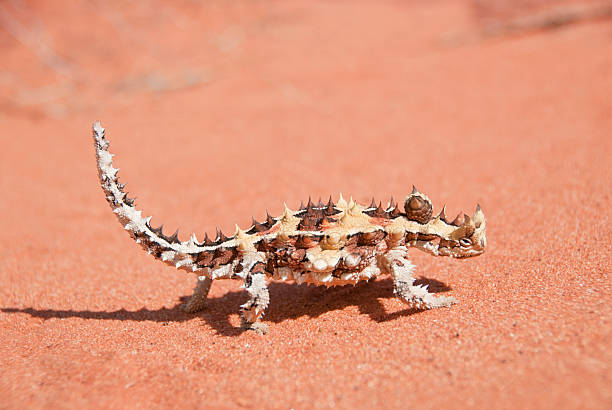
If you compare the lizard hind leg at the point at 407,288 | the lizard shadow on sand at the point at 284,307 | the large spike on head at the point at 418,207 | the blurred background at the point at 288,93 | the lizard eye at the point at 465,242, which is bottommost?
the lizard shadow on sand at the point at 284,307

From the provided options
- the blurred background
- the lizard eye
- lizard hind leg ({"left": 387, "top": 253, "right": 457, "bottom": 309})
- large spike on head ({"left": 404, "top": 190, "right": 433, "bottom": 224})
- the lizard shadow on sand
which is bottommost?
the lizard shadow on sand

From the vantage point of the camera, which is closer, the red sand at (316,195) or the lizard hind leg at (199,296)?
the red sand at (316,195)

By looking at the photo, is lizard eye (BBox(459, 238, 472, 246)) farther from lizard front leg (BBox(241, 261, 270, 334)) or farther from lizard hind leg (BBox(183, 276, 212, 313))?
lizard hind leg (BBox(183, 276, 212, 313))

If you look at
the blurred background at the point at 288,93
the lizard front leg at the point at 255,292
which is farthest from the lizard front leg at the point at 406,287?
the blurred background at the point at 288,93

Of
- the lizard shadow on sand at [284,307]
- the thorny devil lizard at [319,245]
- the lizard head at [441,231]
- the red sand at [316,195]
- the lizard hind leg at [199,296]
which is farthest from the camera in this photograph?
the lizard hind leg at [199,296]

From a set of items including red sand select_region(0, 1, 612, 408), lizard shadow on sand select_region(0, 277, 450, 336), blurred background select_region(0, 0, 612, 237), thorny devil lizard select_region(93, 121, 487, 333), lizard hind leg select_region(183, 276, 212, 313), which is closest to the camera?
red sand select_region(0, 1, 612, 408)

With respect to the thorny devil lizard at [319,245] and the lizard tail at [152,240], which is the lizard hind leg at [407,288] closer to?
the thorny devil lizard at [319,245]

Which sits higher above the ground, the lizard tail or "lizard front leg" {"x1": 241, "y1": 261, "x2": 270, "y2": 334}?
the lizard tail

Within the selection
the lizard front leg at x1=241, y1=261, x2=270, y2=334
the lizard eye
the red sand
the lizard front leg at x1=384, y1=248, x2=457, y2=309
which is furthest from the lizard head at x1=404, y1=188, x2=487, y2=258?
the lizard front leg at x1=241, y1=261, x2=270, y2=334
